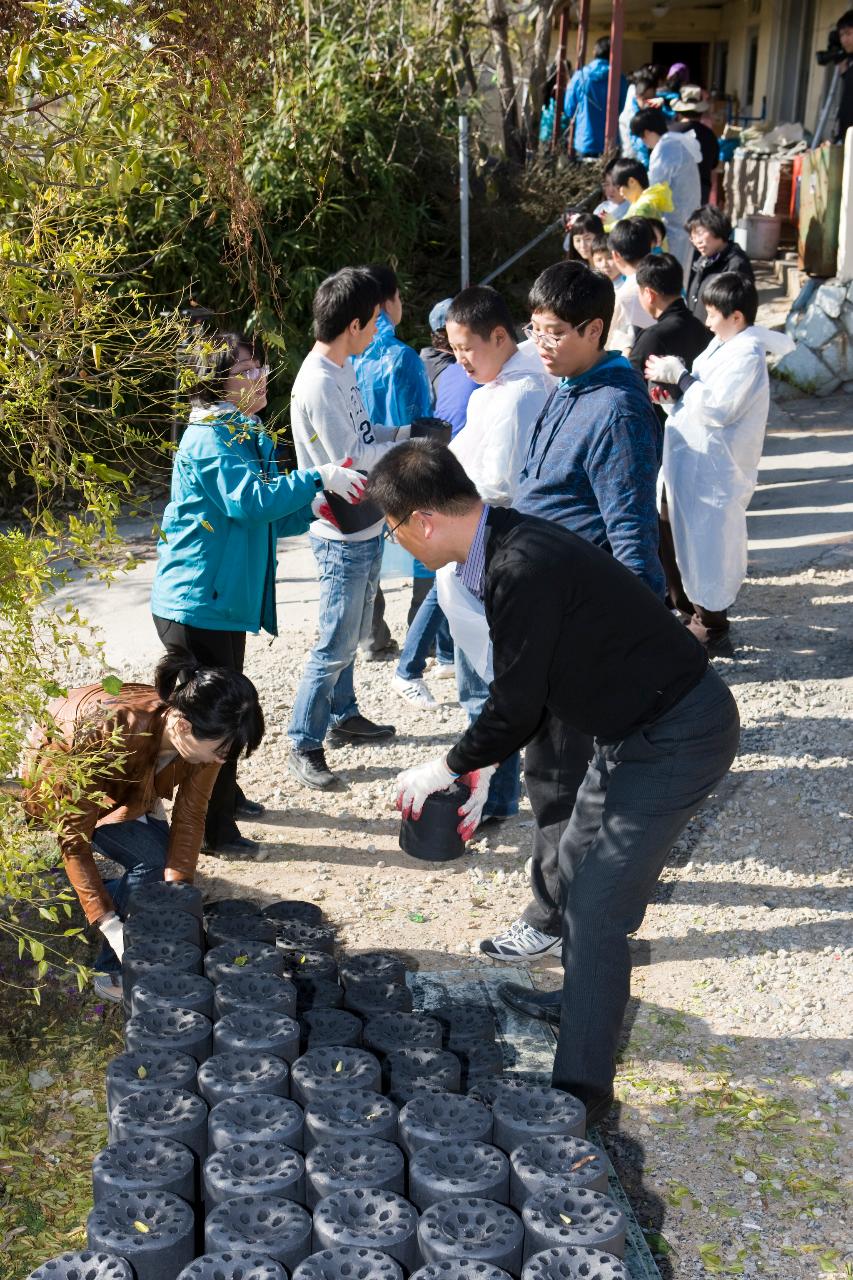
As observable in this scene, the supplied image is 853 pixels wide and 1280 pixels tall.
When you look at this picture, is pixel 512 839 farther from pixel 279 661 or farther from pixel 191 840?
pixel 279 661

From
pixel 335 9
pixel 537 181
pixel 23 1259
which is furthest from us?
pixel 537 181

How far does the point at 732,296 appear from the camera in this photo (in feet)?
17.4

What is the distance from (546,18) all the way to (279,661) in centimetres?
867

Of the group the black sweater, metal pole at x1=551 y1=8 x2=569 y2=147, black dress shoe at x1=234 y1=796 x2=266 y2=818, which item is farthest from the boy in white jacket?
metal pole at x1=551 y1=8 x2=569 y2=147

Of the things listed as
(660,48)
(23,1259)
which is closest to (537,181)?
(23,1259)

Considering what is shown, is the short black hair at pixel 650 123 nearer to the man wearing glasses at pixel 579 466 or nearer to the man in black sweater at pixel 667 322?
the man in black sweater at pixel 667 322

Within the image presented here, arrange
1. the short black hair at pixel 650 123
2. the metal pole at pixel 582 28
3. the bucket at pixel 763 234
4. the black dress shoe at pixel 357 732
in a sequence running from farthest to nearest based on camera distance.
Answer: the metal pole at pixel 582 28 → the bucket at pixel 763 234 → the short black hair at pixel 650 123 → the black dress shoe at pixel 357 732

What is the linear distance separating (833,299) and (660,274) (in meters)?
4.71

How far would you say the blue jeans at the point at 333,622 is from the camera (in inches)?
181

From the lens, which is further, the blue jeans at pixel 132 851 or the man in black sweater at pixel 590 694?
the blue jeans at pixel 132 851

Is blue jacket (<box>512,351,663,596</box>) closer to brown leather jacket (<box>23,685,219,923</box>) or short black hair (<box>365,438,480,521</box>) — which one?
short black hair (<box>365,438,480,521</box>)

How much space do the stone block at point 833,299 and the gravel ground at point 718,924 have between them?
4.58 meters

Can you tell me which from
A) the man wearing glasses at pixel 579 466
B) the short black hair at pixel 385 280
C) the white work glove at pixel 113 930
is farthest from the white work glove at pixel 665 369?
the white work glove at pixel 113 930

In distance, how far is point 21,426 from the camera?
8.21 feet
